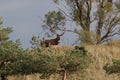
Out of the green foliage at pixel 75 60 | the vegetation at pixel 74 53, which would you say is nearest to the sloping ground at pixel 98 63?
the vegetation at pixel 74 53

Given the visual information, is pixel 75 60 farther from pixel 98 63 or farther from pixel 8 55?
pixel 98 63

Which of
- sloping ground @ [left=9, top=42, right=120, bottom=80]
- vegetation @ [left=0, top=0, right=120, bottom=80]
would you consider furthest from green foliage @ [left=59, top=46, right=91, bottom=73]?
sloping ground @ [left=9, top=42, right=120, bottom=80]

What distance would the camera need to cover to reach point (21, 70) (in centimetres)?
1794

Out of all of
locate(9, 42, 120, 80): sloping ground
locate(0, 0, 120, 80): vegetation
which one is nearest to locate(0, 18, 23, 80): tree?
locate(0, 0, 120, 80): vegetation

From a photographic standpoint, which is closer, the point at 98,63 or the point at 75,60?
the point at 75,60

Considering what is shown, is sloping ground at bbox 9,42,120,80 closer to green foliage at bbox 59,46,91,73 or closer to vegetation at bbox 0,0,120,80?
vegetation at bbox 0,0,120,80

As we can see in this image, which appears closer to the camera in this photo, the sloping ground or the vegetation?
the vegetation

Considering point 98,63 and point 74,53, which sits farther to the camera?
point 98,63

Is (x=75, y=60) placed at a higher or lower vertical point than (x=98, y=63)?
lower

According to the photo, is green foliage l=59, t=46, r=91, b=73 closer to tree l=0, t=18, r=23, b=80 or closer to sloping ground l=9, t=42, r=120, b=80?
tree l=0, t=18, r=23, b=80

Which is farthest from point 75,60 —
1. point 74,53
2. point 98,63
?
point 98,63

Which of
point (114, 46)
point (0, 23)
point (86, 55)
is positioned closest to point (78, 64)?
point (86, 55)

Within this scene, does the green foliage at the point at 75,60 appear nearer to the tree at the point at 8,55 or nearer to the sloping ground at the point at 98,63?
the tree at the point at 8,55

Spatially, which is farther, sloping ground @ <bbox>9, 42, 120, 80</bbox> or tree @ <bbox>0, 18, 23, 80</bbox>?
sloping ground @ <bbox>9, 42, 120, 80</bbox>
